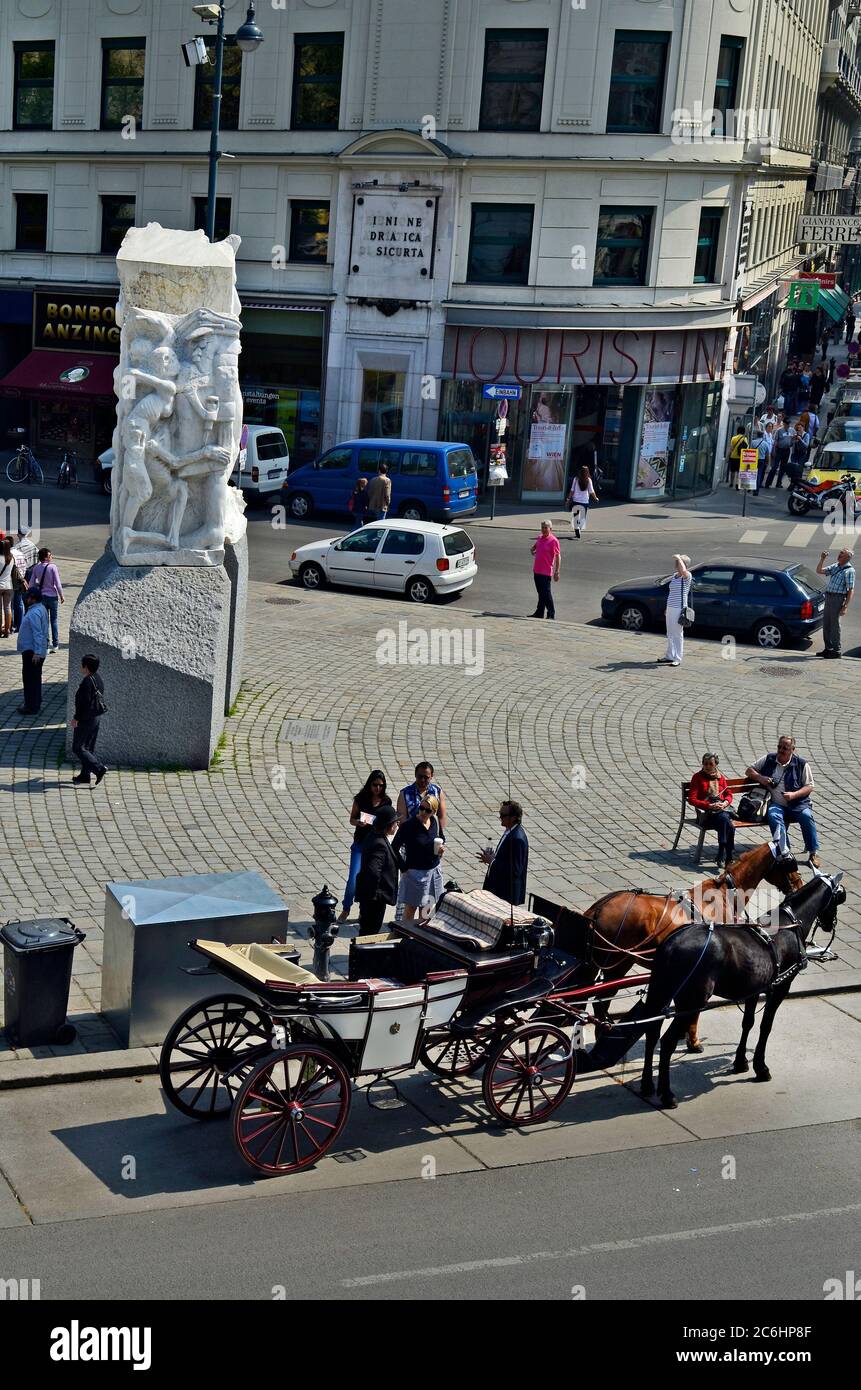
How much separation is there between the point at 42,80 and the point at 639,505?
1890 cm

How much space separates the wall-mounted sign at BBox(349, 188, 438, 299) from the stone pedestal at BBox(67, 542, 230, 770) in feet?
73.4

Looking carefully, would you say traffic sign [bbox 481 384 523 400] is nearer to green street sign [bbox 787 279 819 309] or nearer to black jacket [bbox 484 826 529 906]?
green street sign [bbox 787 279 819 309]

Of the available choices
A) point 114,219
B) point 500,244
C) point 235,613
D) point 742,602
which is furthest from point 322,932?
point 114,219

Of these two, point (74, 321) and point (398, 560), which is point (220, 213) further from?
point (398, 560)

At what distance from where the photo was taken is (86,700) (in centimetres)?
1580

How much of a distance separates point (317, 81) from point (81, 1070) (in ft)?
105

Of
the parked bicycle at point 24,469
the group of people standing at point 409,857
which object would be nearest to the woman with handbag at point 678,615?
the group of people standing at point 409,857

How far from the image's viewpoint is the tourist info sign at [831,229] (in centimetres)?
5653

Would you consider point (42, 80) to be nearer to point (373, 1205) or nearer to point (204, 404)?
point (204, 404)

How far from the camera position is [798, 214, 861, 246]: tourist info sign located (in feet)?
185

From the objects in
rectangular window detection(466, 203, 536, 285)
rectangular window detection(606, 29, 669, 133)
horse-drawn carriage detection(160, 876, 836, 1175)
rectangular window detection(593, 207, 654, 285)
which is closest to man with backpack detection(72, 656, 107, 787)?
horse-drawn carriage detection(160, 876, 836, 1175)

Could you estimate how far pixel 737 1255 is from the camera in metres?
8.81

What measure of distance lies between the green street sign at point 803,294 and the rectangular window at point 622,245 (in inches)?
685

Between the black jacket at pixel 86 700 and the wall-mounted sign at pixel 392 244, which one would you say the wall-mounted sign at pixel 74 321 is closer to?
the wall-mounted sign at pixel 392 244
